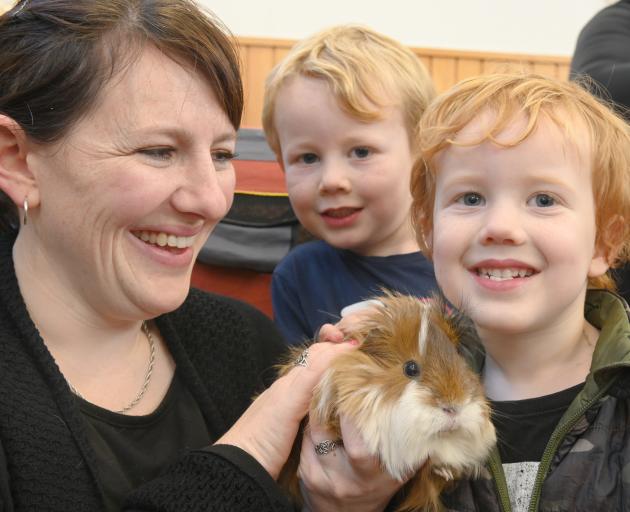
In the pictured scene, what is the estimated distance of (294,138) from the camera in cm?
209

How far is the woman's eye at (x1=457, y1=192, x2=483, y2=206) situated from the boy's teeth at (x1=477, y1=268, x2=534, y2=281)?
0.40 ft

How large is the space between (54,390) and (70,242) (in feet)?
0.89

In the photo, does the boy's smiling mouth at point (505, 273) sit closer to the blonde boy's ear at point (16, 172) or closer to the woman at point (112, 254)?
the woman at point (112, 254)

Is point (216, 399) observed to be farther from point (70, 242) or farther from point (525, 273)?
point (525, 273)

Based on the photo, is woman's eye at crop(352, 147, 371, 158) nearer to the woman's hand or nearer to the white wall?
the woman's hand

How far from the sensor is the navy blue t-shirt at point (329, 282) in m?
2.11

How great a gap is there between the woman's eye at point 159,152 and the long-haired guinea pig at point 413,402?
499 mm

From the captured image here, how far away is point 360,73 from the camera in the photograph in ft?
6.79

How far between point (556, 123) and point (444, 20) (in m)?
4.29

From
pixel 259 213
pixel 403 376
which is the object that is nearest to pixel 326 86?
pixel 259 213

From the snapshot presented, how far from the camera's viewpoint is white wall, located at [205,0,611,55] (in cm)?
521

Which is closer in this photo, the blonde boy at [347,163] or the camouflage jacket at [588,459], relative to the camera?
the camouflage jacket at [588,459]

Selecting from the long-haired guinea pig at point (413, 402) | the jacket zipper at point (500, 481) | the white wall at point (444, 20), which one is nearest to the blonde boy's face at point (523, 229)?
the long-haired guinea pig at point (413, 402)

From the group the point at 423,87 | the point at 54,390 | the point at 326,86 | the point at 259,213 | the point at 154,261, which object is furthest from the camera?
the point at 259,213
